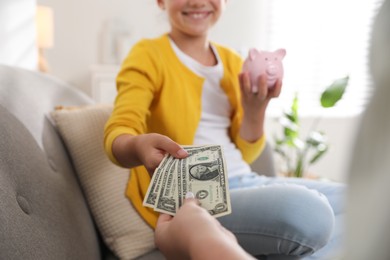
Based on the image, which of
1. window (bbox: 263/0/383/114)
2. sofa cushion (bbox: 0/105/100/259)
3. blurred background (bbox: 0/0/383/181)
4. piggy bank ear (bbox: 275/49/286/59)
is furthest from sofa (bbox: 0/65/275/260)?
blurred background (bbox: 0/0/383/181)

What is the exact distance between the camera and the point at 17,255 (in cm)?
64

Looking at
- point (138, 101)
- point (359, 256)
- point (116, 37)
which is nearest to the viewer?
point (359, 256)

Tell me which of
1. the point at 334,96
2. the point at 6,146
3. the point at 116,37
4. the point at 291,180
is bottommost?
the point at 116,37

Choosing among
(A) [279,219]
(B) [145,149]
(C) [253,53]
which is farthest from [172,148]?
(C) [253,53]

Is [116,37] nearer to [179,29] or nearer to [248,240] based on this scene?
[179,29]

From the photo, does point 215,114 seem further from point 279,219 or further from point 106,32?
point 106,32

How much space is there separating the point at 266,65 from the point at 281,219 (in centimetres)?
28

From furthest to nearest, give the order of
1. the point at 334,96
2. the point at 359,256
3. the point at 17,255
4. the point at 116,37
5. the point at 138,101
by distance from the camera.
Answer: the point at 116,37 → the point at 138,101 → the point at 334,96 → the point at 17,255 → the point at 359,256

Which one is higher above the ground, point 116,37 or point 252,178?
point 252,178

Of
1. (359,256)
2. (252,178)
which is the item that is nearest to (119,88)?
(252,178)

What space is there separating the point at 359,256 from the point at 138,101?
0.68 m

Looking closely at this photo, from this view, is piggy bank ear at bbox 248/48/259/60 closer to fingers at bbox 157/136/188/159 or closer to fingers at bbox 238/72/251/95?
fingers at bbox 238/72/251/95

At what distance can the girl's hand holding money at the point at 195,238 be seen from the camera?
41 centimetres

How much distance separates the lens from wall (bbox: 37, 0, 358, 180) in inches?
127
